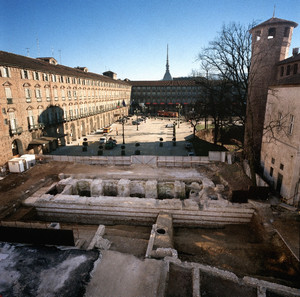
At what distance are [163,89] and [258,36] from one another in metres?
67.2

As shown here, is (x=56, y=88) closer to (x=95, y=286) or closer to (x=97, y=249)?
(x=97, y=249)

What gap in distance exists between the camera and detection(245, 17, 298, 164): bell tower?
19.1 meters

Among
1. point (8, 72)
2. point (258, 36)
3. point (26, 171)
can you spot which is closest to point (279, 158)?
point (258, 36)

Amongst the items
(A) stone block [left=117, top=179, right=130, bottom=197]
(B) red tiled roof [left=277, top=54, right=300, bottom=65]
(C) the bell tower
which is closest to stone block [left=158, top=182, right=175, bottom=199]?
(A) stone block [left=117, top=179, right=130, bottom=197]

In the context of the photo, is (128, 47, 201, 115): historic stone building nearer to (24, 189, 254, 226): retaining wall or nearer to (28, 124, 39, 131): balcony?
(28, 124, 39, 131): balcony

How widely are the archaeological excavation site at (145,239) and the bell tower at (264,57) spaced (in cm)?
656

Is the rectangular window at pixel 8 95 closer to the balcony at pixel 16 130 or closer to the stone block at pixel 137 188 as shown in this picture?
the balcony at pixel 16 130

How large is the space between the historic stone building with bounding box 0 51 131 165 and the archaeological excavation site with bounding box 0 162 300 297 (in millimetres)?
7209

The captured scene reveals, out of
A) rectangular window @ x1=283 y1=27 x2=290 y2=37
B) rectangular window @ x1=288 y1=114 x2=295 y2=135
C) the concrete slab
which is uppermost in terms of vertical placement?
rectangular window @ x1=283 y1=27 x2=290 y2=37

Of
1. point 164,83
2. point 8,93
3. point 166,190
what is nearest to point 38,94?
point 8,93

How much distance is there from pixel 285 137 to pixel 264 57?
935cm

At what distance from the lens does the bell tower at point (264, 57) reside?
19.1 m

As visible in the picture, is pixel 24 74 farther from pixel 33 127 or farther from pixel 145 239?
pixel 145 239

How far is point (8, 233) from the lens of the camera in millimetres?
11812
